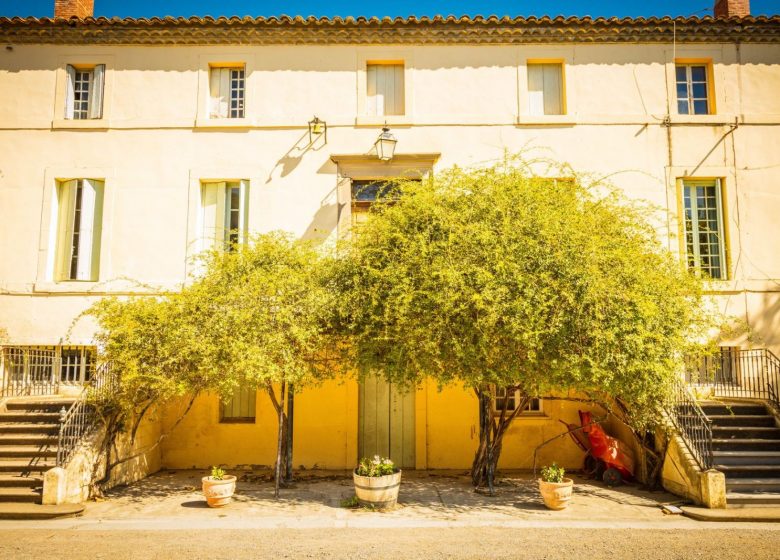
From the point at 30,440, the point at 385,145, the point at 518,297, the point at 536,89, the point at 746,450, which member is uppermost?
the point at 536,89

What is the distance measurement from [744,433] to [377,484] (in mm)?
6790

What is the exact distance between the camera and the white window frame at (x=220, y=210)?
43.9ft

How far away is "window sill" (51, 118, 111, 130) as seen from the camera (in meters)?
13.4

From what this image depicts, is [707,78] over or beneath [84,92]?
over

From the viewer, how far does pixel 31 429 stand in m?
10.8

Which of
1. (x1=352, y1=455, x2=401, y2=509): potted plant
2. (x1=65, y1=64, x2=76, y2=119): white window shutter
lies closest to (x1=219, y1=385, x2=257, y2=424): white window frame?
(x1=352, y1=455, x2=401, y2=509): potted plant

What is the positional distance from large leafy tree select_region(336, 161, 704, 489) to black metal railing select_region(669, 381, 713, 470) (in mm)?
665

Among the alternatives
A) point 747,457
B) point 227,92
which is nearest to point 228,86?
point 227,92

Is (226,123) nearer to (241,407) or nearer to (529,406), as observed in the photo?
(241,407)

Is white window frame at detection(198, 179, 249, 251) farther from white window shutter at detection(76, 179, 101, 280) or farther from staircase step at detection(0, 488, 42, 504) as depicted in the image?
staircase step at detection(0, 488, 42, 504)

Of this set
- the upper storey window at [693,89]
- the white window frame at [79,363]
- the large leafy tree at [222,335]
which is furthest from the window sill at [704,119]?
the white window frame at [79,363]

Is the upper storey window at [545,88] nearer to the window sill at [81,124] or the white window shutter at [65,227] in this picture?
the window sill at [81,124]

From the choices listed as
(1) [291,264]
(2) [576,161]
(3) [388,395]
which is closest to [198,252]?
(1) [291,264]

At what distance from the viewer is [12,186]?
13312 mm
